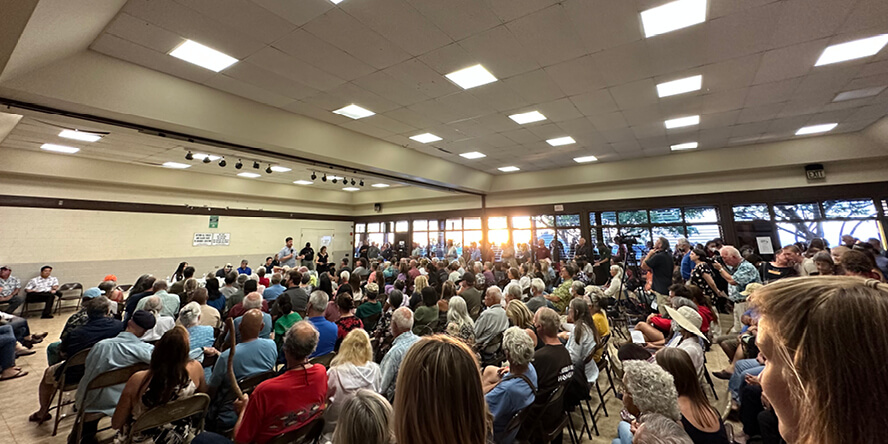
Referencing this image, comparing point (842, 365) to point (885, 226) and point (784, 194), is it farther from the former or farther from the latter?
point (885, 226)

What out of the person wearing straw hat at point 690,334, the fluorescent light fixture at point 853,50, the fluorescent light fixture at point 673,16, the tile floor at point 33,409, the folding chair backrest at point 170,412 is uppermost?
the fluorescent light fixture at point 673,16

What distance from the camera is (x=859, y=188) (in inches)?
253

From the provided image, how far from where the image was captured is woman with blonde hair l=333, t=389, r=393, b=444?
1.13m

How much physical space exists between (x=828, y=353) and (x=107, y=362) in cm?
376

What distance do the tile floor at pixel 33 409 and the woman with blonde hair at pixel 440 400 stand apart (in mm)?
2402

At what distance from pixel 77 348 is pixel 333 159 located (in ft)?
13.7

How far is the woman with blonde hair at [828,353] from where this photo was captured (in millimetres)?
463

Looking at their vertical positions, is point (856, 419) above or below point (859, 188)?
below

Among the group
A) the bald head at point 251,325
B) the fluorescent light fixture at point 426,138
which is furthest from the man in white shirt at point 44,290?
the fluorescent light fixture at point 426,138

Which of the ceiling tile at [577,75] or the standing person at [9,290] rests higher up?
the ceiling tile at [577,75]

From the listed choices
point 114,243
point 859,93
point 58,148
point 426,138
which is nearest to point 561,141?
point 426,138

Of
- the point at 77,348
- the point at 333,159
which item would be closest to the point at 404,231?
the point at 333,159

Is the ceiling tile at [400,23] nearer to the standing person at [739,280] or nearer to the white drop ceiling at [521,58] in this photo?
the white drop ceiling at [521,58]

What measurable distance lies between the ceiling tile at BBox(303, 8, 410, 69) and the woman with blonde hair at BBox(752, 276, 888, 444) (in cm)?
358
